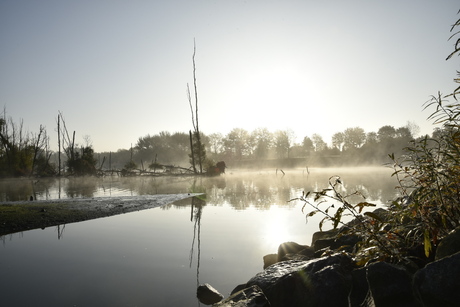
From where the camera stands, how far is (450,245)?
8.53 feet

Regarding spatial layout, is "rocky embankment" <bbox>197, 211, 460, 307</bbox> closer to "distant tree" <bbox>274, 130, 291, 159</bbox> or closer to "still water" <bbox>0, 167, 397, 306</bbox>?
"still water" <bbox>0, 167, 397, 306</bbox>

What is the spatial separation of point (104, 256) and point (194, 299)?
2.62 meters

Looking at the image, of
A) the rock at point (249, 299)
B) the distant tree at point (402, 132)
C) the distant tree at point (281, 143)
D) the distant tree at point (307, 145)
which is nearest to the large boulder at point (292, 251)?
the rock at point (249, 299)

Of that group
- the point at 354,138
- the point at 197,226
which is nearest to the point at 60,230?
the point at 197,226

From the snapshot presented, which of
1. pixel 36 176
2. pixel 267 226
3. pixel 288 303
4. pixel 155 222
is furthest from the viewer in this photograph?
pixel 36 176

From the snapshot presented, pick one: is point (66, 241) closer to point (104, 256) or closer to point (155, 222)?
point (104, 256)

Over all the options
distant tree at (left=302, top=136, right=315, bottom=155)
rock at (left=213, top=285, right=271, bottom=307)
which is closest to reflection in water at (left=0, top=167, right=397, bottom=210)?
rock at (left=213, top=285, right=271, bottom=307)

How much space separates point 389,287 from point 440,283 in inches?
19.1

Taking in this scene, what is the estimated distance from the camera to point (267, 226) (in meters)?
7.93

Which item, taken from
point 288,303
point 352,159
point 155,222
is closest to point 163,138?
point 352,159

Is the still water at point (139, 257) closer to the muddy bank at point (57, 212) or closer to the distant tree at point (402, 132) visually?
the muddy bank at point (57, 212)

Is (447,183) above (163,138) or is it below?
below

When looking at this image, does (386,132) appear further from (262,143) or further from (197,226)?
(197,226)

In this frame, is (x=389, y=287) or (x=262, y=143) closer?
(x=389, y=287)
